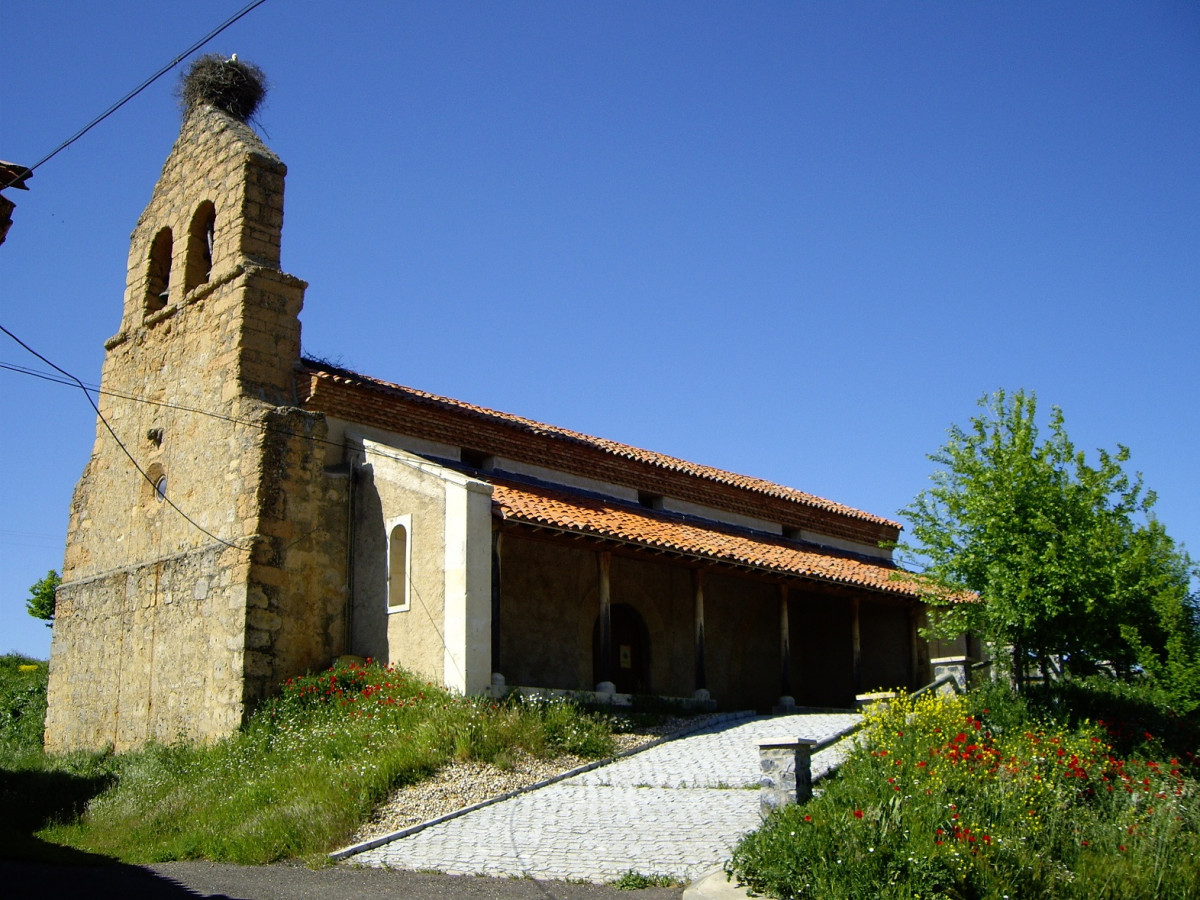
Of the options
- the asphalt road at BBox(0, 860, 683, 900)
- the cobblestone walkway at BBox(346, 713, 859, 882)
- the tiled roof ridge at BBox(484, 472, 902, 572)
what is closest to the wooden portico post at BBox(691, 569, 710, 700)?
the tiled roof ridge at BBox(484, 472, 902, 572)

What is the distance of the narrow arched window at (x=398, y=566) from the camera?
16219mm

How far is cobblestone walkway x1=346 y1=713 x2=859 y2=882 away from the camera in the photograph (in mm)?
9844

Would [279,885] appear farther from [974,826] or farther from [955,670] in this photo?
[955,670]

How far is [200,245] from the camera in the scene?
1972 cm

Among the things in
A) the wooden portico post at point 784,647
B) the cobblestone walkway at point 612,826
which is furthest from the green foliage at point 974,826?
the wooden portico post at point 784,647

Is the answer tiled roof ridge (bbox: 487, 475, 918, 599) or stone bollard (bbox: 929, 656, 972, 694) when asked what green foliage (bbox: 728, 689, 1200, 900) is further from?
tiled roof ridge (bbox: 487, 475, 918, 599)

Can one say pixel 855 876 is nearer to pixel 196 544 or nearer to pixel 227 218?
pixel 196 544

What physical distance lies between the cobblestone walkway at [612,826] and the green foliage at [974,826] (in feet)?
2.92

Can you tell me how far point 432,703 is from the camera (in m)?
14.5

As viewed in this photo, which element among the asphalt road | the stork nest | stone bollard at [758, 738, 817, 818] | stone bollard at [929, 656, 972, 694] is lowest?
the asphalt road

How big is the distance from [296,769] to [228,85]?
1276 cm

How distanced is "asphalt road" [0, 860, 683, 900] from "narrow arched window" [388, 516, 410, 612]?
555 centimetres

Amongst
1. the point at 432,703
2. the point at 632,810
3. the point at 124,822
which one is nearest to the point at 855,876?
the point at 632,810

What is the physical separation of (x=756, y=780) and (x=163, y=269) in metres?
14.4
